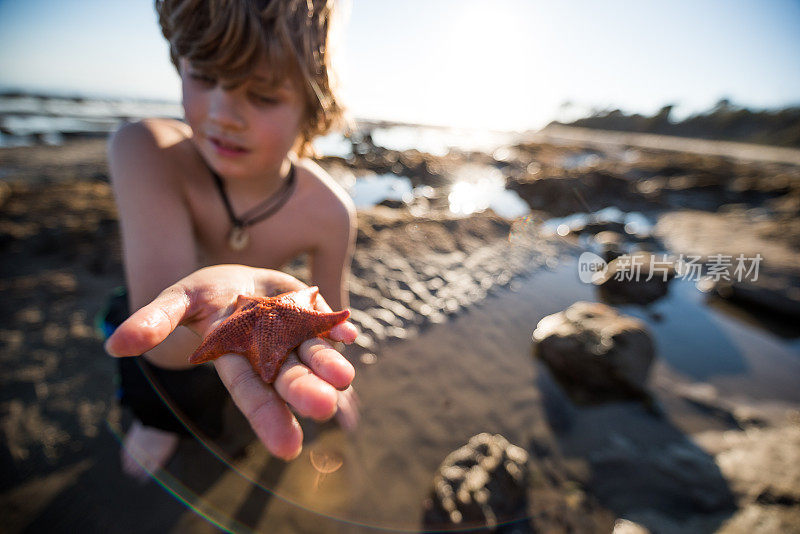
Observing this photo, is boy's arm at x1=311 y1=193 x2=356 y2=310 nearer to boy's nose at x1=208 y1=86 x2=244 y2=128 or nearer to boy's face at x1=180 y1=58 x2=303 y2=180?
boy's face at x1=180 y1=58 x2=303 y2=180

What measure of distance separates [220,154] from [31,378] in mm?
2735

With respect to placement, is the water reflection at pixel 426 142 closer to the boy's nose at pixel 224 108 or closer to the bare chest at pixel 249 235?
the bare chest at pixel 249 235

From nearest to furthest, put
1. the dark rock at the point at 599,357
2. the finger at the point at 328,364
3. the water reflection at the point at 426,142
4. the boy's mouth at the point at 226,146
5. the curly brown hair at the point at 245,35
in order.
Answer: the finger at the point at 328,364 < the curly brown hair at the point at 245,35 < the boy's mouth at the point at 226,146 < the dark rock at the point at 599,357 < the water reflection at the point at 426,142

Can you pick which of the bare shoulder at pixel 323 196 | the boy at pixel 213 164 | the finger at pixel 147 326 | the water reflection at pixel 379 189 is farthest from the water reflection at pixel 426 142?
the finger at pixel 147 326

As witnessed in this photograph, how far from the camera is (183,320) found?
1123 millimetres

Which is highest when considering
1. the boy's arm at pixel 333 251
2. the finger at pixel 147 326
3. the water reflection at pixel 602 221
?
the finger at pixel 147 326

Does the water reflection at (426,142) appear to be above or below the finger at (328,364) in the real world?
above

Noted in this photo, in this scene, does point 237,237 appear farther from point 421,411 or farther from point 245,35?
point 421,411

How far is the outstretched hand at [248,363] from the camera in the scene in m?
0.84

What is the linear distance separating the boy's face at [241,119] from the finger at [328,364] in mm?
1254

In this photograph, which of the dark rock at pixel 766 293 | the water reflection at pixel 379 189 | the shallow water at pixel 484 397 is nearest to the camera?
the shallow water at pixel 484 397

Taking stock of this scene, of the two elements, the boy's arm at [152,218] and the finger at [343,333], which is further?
the boy's arm at [152,218]

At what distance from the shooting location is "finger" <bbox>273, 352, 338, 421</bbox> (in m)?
0.84

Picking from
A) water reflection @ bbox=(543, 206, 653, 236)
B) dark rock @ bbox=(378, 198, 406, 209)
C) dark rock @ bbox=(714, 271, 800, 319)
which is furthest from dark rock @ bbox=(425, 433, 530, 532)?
water reflection @ bbox=(543, 206, 653, 236)
